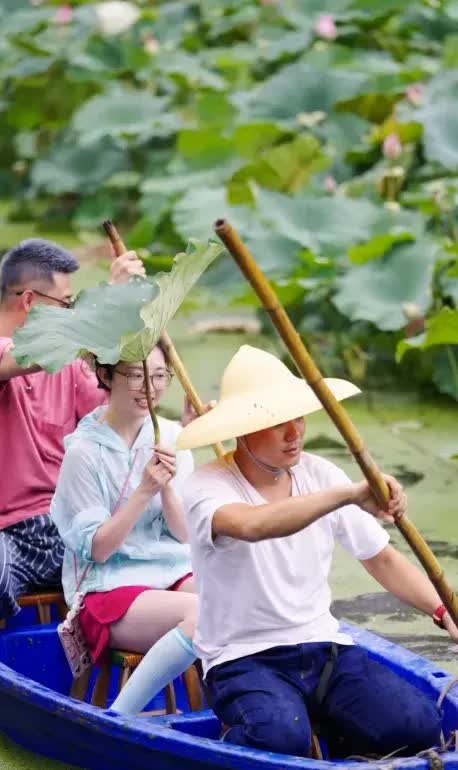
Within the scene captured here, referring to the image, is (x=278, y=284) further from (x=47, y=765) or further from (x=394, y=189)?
(x=47, y=765)

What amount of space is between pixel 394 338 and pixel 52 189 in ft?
12.9

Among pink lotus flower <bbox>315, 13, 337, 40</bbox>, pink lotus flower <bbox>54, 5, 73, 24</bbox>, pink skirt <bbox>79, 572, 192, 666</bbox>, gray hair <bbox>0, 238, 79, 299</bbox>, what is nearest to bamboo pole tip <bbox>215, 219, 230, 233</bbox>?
pink skirt <bbox>79, 572, 192, 666</bbox>

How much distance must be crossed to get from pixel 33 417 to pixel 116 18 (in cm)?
706

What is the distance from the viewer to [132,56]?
34.4 ft

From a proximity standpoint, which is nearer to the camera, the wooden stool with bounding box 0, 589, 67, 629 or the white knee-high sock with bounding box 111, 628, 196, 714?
the white knee-high sock with bounding box 111, 628, 196, 714

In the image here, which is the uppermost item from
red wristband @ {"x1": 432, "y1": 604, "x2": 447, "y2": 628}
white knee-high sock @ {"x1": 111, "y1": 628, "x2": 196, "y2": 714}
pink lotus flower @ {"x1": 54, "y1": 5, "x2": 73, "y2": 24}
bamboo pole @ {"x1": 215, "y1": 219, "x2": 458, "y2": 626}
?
bamboo pole @ {"x1": 215, "y1": 219, "x2": 458, "y2": 626}

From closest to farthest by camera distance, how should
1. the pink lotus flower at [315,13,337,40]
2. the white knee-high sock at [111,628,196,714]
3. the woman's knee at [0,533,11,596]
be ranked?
the white knee-high sock at [111,628,196,714], the woman's knee at [0,533,11,596], the pink lotus flower at [315,13,337,40]

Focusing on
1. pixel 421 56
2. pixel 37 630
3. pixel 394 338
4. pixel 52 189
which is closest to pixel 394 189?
pixel 394 338

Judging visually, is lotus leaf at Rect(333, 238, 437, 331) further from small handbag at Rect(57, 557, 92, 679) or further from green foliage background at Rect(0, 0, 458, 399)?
small handbag at Rect(57, 557, 92, 679)

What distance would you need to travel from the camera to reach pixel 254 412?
9.95ft

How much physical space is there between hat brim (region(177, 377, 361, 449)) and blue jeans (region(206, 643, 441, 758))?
0.42 metres

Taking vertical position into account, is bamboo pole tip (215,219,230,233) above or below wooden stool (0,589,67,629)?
above

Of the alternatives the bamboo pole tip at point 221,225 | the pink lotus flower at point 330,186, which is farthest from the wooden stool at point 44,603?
the pink lotus flower at point 330,186

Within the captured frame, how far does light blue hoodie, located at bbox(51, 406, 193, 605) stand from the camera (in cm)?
351
